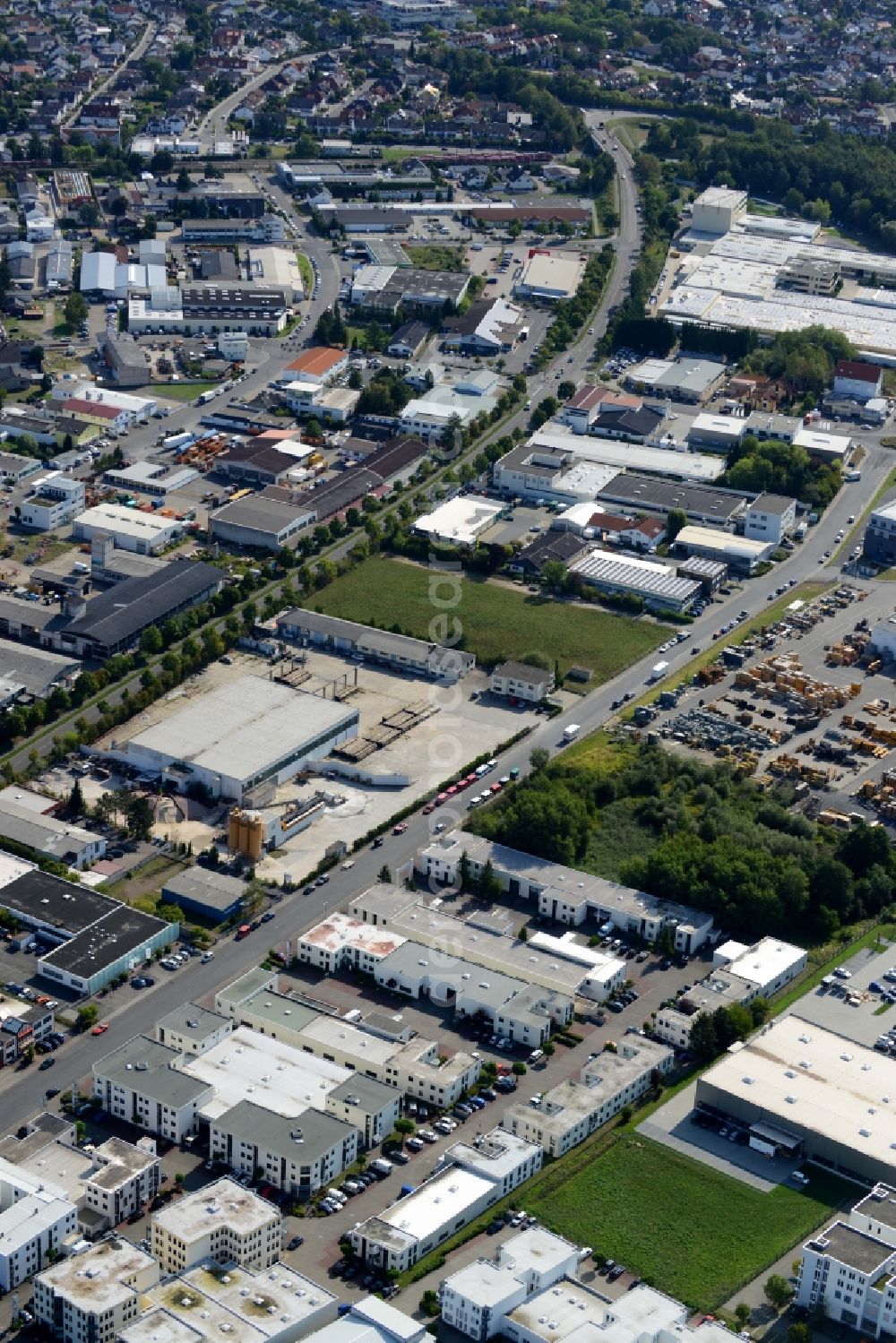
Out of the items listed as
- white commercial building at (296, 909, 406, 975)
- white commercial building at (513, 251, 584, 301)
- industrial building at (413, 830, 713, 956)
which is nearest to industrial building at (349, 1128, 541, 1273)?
white commercial building at (296, 909, 406, 975)

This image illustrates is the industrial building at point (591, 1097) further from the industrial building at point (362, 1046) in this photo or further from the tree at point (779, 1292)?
the tree at point (779, 1292)

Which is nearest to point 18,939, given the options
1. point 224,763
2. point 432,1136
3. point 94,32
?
point 224,763

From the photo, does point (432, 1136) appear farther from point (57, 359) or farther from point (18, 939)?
point (57, 359)

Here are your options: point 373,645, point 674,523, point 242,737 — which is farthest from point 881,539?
point 242,737


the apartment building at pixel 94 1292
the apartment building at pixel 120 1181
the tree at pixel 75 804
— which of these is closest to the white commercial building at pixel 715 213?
the tree at pixel 75 804

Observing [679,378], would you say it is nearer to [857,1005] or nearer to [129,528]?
[129,528]

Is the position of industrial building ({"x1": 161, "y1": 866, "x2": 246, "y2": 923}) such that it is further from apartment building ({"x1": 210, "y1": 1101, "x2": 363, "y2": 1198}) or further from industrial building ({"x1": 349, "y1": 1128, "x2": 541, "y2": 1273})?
industrial building ({"x1": 349, "y1": 1128, "x2": 541, "y2": 1273})
